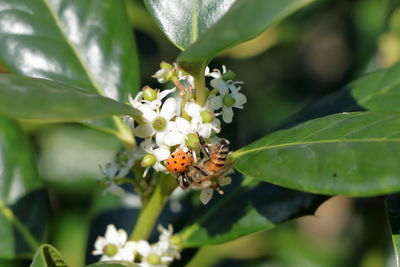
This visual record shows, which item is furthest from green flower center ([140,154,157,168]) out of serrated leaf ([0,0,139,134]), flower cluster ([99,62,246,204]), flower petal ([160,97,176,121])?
serrated leaf ([0,0,139,134])

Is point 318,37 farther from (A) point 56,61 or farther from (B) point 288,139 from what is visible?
(B) point 288,139

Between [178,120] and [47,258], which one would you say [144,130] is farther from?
[47,258]

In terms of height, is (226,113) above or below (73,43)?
below

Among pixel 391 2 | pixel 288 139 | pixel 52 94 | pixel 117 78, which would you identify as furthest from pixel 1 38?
pixel 391 2

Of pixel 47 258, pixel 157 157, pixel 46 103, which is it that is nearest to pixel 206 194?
pixel 157 157

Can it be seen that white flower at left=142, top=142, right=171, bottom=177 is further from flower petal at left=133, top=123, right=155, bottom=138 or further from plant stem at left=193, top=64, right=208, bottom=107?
plant stem at left=193, top=64, right=208, bottom=107

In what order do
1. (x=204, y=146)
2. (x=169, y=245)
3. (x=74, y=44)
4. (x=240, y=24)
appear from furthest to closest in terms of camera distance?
(x=74, y=44) → (x=169, y=245) → (x=204, y=146) → (x=240, y=24)
